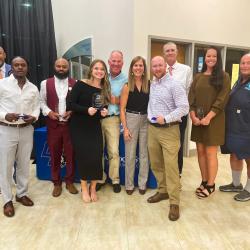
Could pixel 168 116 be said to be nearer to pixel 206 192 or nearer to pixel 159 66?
pixel 159 66

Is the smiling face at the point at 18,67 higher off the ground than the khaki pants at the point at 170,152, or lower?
higher

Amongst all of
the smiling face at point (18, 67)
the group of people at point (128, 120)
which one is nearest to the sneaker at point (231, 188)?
the group of people at point (128, 120)

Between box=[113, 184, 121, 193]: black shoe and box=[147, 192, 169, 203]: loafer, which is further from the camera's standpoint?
box=[113, 184, 121, 193]: black shoe

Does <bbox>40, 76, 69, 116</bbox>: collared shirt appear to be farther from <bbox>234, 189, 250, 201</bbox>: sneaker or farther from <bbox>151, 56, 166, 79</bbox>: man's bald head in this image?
<bbox>234, 189, 250, 201</bbox>: sneaker

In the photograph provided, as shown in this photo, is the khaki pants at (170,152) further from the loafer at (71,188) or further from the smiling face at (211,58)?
the loafer at (71,188)

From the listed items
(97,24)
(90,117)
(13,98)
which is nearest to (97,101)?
(90,117)

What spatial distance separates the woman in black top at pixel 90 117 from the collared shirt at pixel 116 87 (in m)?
0.13

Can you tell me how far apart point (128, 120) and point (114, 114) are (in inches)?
7.5

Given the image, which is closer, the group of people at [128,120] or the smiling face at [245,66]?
the group of people at [128,120]

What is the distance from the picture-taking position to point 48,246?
2.19 metres

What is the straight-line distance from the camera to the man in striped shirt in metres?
2.53

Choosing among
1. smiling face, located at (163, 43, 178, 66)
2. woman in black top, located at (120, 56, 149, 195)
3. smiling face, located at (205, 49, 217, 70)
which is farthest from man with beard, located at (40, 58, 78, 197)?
smiling face, located at (205, 49, 217, 70)

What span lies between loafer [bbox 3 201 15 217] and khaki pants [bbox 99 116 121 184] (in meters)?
1.12

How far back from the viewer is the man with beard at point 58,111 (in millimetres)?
3080
